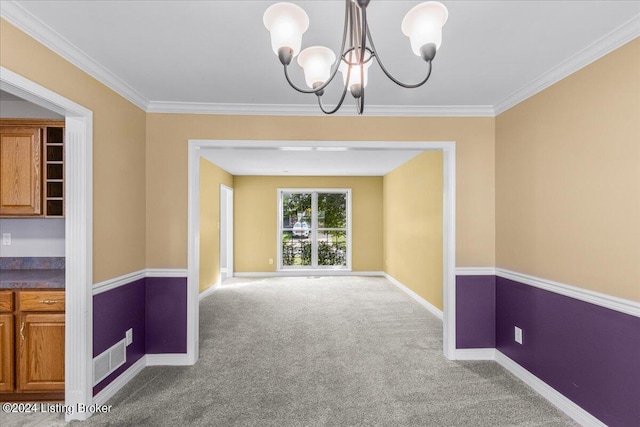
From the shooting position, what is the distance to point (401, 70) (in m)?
2.40

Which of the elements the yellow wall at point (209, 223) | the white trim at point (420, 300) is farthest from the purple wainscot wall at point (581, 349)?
the yellow wall at point (209, 223)

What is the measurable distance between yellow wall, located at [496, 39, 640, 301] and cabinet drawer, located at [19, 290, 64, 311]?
12.0 feet

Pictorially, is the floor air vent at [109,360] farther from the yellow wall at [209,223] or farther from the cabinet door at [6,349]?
the yellow wall at [209,223]

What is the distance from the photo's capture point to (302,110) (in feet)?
10.3

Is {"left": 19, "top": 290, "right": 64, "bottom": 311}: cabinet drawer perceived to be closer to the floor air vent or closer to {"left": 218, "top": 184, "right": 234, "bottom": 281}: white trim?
the floor air vent

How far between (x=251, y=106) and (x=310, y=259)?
5350 millimetres

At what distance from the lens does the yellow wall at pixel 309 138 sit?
121 inches

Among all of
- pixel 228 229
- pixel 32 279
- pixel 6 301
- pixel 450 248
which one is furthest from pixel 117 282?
pixel 228 229

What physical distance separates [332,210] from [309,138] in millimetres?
4888

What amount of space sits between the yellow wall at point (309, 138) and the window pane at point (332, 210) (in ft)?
15.8

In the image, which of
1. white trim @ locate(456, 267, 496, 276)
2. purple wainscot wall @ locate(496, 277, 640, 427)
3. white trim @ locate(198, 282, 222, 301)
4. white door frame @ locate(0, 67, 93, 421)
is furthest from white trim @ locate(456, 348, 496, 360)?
white trim @ locate(198, 282, 222, 301)

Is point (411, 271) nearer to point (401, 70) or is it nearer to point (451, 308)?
point (451, 308)

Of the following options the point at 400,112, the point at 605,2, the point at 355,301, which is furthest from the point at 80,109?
the point at 355,301

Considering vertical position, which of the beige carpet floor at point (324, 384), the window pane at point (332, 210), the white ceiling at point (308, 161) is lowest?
the beige carpet floor at point (324, 384)
